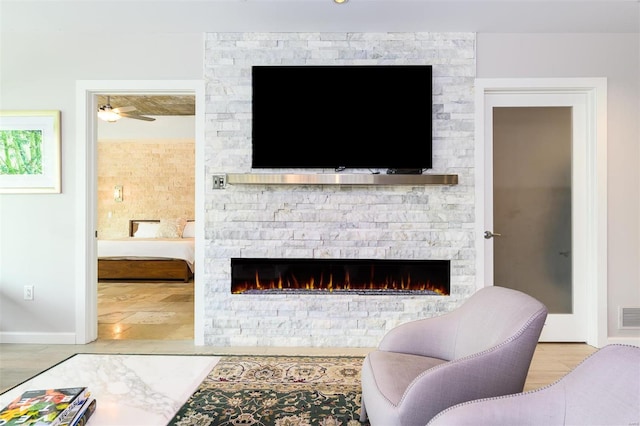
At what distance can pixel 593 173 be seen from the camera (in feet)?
10.6

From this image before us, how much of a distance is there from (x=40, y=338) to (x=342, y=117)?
3.16m

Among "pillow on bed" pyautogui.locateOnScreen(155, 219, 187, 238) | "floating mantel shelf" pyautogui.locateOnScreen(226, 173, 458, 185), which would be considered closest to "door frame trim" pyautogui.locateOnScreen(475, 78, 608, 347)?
"floating mantel shelf" pyautogui.locateOnScreen(226, 173, 458, 185)

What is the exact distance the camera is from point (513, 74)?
322 cm

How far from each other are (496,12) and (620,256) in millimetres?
2210

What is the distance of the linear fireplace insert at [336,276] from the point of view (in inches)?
128

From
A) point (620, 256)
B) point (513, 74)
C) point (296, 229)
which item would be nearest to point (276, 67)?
point (296, 229)

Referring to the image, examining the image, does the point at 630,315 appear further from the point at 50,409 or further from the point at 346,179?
the point at 50,409

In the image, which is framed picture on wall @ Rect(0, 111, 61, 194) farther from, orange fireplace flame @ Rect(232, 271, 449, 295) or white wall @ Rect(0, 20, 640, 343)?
orange fireplace flame @ Rect(232, 271, 449, 295)

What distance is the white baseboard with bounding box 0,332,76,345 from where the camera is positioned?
330 cm

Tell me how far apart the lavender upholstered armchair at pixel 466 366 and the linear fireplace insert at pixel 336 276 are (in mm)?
1339

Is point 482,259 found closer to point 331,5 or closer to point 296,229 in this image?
point 296,229

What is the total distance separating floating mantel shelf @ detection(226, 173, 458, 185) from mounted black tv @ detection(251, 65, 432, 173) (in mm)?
136

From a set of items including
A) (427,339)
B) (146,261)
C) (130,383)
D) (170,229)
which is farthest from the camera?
(170,229)

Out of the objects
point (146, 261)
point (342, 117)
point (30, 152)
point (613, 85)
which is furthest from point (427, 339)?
point (146, 261)
